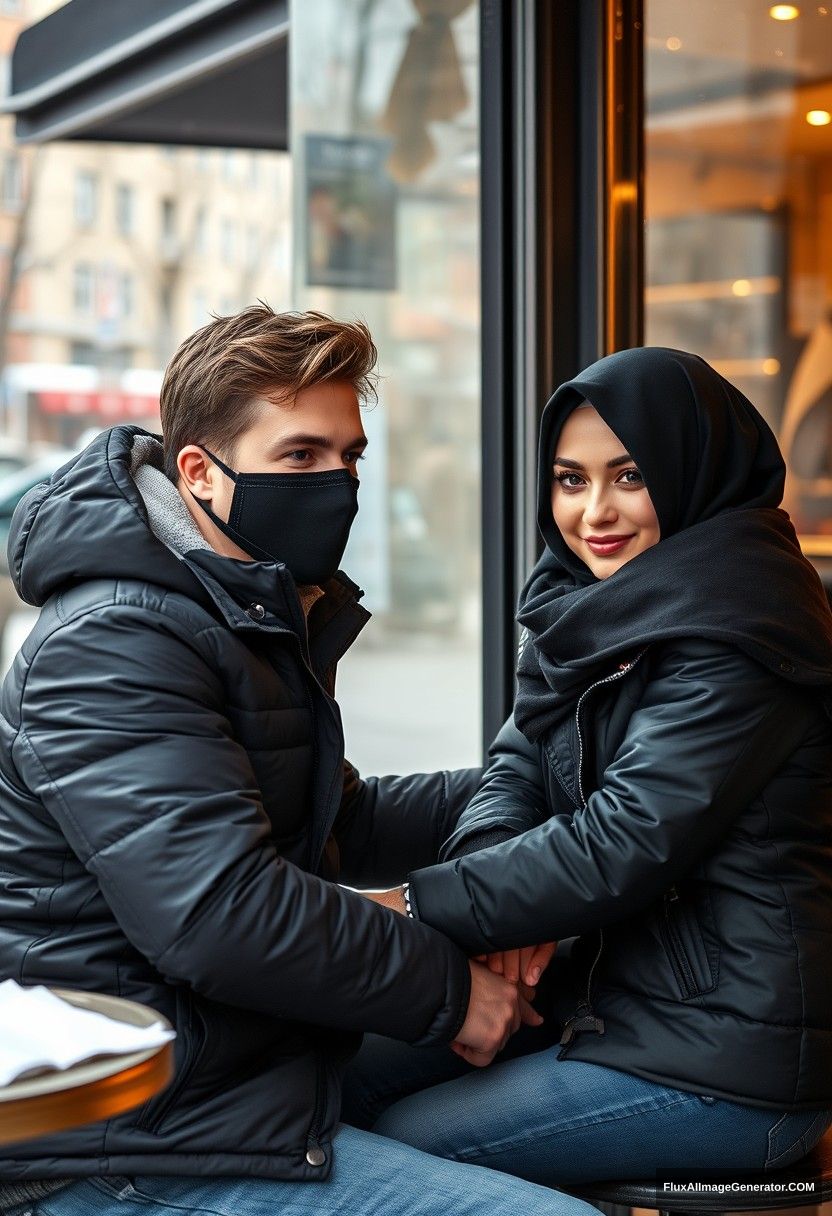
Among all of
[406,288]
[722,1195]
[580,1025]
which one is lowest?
[722,1195]

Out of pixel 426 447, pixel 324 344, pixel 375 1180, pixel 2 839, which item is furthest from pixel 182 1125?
pixel 426 447

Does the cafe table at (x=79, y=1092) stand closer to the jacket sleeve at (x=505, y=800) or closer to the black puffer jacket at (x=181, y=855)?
the black puffer jacket at (x=181, y=855)

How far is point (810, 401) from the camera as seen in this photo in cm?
603

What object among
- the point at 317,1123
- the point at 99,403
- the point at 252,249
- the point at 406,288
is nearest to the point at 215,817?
the point at 317,1123

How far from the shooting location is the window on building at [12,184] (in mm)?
6934

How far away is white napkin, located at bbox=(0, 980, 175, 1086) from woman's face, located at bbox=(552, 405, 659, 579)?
0.75 m

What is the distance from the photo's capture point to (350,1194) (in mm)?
1414

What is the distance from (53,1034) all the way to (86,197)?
7.92 metres

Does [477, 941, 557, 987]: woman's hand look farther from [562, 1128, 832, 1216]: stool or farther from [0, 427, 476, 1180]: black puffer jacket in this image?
[562, 1128, 832, 1216]: stool

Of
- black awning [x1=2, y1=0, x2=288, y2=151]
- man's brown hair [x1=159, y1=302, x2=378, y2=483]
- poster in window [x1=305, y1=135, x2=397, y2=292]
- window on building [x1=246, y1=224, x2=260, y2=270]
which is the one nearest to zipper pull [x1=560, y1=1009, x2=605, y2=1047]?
man's brown hair [x1=159, y1=302, x2=378, y2=483]

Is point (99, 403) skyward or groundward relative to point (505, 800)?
skyward

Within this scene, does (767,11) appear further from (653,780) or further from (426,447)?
(653,780)

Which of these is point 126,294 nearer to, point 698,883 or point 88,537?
point 88,537

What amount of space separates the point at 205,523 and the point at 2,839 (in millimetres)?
413
